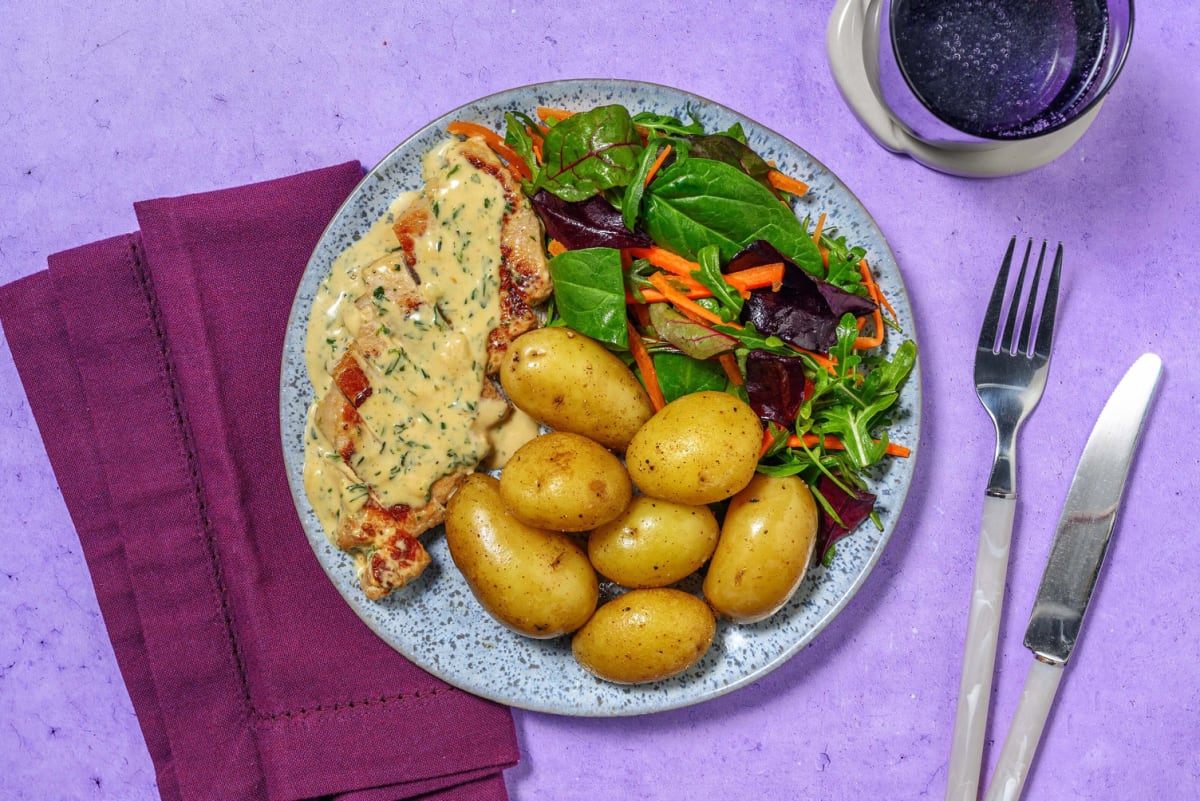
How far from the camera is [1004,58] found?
160 centimetres

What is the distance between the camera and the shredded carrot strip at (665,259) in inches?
61.6

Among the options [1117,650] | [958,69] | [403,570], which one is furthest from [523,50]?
[1117,650]

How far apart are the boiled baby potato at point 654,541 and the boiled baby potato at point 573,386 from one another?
143 millimetres

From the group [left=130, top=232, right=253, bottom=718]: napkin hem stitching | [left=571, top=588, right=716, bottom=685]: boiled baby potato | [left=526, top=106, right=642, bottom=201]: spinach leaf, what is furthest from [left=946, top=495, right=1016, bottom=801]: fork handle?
[left=130, top=232, right=253, bottom=718]: napkin hem stitching

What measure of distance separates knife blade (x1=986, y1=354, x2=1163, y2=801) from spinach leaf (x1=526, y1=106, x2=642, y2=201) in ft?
3.49

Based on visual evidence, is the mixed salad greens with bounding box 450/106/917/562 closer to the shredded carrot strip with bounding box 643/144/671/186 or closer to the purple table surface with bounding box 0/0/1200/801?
the shredded carrot strip with bounding box 643/144/671/186

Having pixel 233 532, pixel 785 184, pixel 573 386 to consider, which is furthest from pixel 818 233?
pixel 233 532

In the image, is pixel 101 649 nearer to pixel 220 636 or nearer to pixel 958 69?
pixel 220 636

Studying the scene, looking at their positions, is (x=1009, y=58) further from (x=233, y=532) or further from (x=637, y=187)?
(x=233, y=532)

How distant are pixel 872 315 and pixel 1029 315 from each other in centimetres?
36

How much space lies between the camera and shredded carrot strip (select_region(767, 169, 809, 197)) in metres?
1.63

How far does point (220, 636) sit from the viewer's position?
5.65 feet

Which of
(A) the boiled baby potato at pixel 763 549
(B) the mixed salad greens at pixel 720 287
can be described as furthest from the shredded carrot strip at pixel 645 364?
(A) the boiled baby potato at pixel 763 549

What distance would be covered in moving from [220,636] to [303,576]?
0.63 feet
